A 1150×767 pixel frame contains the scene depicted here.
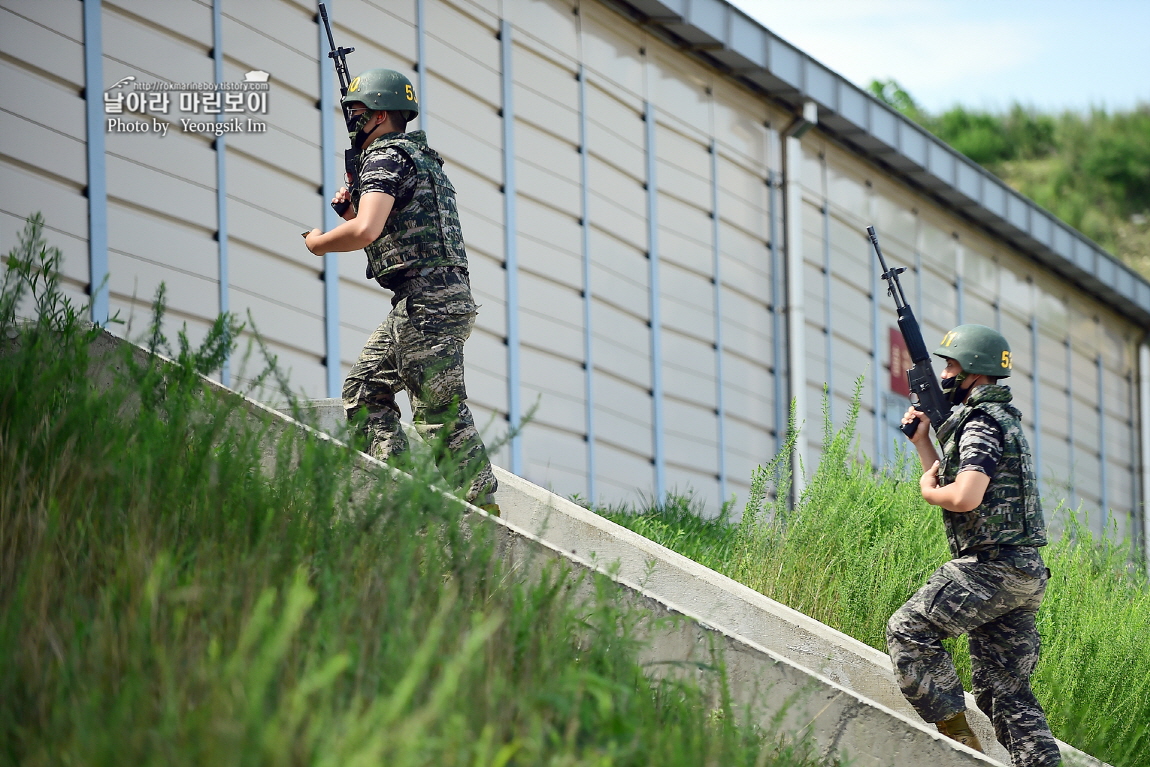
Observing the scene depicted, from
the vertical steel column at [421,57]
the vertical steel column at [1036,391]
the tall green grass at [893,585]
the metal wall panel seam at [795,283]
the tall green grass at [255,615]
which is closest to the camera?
the tall green grass at [255,615]

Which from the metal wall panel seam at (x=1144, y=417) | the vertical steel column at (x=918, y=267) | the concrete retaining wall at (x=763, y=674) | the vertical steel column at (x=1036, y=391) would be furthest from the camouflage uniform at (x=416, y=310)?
the metal wall panel seam at (x=1144, y=417)

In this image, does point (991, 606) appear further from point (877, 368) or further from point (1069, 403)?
point (1069, 403)

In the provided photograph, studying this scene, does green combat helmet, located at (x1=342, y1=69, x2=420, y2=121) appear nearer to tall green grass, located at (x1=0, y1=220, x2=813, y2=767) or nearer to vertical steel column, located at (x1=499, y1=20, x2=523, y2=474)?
tall green grass, located at (x1=0, y1=220, x2=813, y2=767)

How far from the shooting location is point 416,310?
493cm

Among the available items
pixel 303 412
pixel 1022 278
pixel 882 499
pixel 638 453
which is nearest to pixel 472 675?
pixel 303 412

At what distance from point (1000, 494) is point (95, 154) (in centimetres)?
533

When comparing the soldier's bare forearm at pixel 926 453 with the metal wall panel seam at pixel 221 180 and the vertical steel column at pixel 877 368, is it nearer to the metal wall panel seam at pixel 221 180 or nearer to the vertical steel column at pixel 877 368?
the metal wall panel seam at pixel 221 180

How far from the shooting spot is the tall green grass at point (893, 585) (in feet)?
17.5

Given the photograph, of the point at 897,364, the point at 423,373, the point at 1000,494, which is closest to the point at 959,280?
the point at 897,364

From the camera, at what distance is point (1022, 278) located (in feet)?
56.2

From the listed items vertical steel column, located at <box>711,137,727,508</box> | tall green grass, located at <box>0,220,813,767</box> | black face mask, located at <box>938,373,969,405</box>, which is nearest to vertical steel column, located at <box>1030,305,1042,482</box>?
vertical steel column, located at <box>711,137,727,508</box>

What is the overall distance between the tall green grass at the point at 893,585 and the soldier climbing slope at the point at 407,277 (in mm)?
1506

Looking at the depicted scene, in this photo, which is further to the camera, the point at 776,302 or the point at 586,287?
the point at 776,302

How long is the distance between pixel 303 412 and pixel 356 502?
382 millimetres
